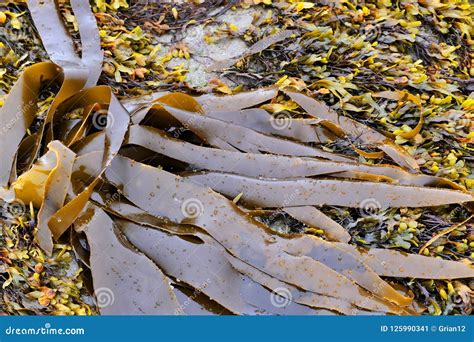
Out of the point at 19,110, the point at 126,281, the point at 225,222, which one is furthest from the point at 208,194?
the point at 19,110

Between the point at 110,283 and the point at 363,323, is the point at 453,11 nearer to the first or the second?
the point at 363,323

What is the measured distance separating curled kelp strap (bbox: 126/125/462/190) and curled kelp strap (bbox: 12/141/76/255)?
17 centimetres

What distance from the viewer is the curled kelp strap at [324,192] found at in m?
2.02

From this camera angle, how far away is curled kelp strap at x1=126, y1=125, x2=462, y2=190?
2051mm

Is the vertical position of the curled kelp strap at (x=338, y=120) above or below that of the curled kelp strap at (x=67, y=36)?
below

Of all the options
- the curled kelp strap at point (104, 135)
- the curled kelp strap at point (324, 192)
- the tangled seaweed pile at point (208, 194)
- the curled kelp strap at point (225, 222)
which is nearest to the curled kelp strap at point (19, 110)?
the tangled seaweed pile at point (208, 194)

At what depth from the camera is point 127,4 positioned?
A: 2381 millimetres

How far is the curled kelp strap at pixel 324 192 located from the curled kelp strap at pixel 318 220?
27mm

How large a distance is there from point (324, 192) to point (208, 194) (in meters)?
0.46

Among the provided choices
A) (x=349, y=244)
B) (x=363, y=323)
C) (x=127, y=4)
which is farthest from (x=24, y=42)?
(x=363, y=323)

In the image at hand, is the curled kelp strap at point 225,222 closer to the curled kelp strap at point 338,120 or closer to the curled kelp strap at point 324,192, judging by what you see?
the curled kelp strap at point 324,192

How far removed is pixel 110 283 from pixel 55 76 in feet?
2.96

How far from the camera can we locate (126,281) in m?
1.80

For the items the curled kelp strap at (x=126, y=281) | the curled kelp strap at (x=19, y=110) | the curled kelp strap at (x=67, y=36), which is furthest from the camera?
the curled kelp strap at (x=67, y=36)
